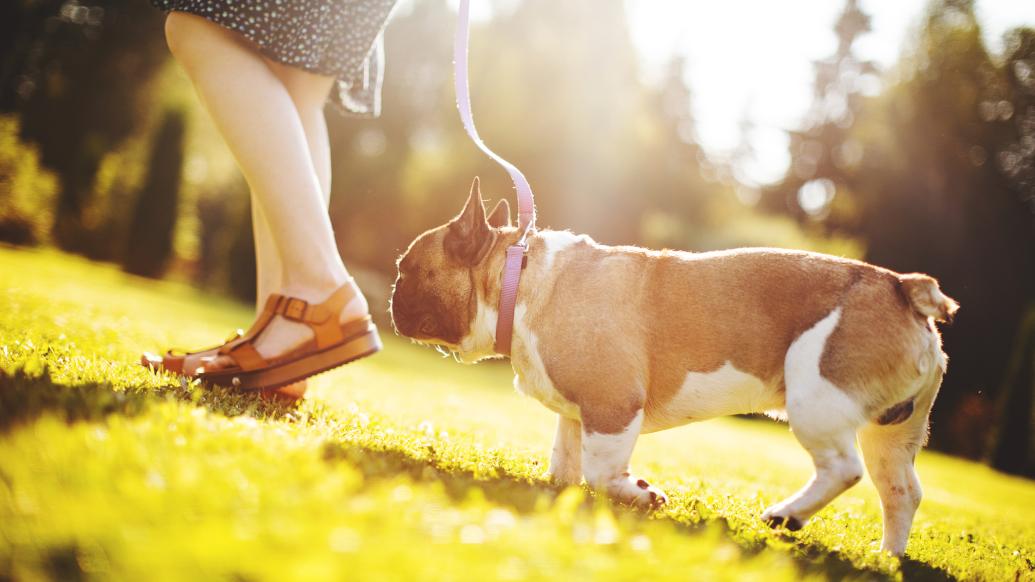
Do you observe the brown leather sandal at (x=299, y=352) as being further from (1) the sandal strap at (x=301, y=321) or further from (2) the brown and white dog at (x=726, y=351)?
(2) the brown and white dog at (x=726, y=351)

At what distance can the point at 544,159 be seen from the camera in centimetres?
2402

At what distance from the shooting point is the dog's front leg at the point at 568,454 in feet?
10.3

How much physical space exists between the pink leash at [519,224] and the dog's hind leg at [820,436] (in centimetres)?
123

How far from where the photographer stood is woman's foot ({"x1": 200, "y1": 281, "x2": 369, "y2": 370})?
3154 millimetres

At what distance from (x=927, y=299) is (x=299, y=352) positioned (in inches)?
105

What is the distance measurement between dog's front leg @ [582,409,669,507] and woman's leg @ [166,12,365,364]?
1.29m

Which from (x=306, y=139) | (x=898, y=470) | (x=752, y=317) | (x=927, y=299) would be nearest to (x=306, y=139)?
(x=306, y=139)

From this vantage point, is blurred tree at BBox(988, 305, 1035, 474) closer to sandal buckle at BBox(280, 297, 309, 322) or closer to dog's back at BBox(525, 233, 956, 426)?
dog's back at BBox(525, 233, 956, 426)

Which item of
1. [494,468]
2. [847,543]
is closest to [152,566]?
[494,468]

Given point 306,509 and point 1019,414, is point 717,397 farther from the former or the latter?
point 1019,414

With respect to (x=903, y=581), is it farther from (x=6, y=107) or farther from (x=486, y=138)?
(x=6, y=107)

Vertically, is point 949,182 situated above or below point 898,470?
above

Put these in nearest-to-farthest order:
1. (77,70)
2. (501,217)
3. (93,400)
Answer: (93,400)
(501,217)
(77,70)

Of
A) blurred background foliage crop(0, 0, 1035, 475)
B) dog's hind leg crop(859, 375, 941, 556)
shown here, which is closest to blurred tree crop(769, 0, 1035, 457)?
blurred background foliage crop(0, 0, 1035, 475)
